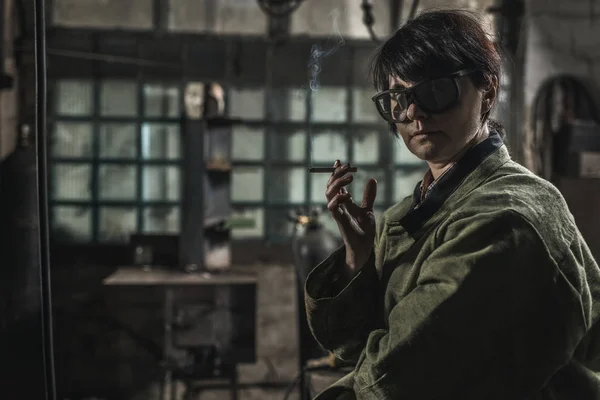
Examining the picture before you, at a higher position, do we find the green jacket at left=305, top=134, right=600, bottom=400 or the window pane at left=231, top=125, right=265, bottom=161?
the window pane at left=231, top=125, right=265, bottom=161

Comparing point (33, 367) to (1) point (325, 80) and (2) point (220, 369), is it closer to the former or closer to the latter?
(2) point (220, 369)

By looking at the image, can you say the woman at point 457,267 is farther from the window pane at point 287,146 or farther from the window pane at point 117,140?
the window pane at point 117,140

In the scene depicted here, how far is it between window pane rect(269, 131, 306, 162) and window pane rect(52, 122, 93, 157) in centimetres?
136

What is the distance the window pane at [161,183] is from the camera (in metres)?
5.36

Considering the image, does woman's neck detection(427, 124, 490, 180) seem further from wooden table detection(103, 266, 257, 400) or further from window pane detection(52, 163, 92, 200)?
window pane detection(52, 163, 92, 200)

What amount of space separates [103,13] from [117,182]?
124 cm

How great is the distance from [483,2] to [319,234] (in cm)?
241

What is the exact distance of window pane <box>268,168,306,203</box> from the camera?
18.0ft

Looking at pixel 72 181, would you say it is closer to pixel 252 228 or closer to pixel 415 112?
pixel 252 228

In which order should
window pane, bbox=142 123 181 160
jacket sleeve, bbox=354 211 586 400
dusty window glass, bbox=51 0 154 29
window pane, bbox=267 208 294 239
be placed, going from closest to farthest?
1. jacket sleeve, bbox=354 211 586 400
2. dusty window glass, bbox=51 0 154 29
3. window pane, bbox=142 123 181 160
4. window pane, bbox=267 208 294 239

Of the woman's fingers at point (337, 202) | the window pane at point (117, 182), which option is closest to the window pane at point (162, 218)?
the window pane at point (117, 182)

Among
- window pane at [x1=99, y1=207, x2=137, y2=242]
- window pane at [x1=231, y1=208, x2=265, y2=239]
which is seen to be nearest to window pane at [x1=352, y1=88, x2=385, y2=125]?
window pane at [x1=231, y1=208, x2=265, y2=239]

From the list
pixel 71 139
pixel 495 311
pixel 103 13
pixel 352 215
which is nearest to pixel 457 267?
pixel 495 311

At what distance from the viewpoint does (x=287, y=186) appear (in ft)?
18.0
